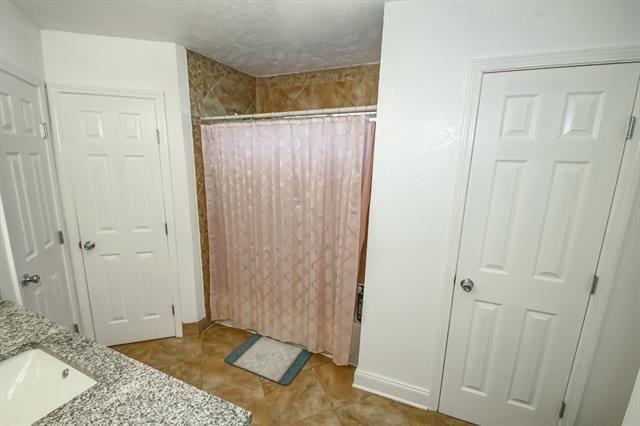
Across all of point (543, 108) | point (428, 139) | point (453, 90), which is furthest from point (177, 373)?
point (543, 108)

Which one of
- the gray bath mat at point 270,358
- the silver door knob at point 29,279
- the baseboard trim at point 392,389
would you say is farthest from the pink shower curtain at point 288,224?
the silver door knob at point 29,279

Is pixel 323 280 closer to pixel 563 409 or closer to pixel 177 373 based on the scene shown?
pixel 177 373

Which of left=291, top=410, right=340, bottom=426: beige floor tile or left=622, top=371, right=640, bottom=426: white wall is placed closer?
left=622, top=371, right=640, bottom=426: white wall

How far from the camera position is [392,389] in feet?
5.82

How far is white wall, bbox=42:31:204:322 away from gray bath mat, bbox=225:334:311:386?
54cm

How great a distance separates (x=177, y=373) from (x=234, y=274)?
80cm

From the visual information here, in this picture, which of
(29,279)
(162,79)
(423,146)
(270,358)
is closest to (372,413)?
(270,358)

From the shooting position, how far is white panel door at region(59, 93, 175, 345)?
190 centimetres

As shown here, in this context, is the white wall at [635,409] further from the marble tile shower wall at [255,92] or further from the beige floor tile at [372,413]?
the marble tile shower wall at [255,92]

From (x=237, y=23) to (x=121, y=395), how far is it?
6.35 feet

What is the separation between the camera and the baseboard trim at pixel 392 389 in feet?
5.60

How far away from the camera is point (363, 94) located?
2.42 meters

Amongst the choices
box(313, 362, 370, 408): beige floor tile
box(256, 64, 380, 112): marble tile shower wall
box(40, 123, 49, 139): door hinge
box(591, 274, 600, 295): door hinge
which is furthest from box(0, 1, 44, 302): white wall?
box(591, 274, 600, 295): door hinge

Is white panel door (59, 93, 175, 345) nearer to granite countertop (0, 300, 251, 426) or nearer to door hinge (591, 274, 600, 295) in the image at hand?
granite countertop (0, 300, 251, 426)
